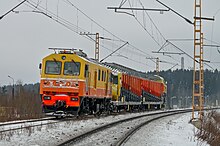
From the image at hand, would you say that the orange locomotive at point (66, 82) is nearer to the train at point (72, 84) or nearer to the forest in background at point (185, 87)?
the train at point (72, 84)

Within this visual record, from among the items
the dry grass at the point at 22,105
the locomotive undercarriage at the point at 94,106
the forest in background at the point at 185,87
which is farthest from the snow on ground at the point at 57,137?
the forest in background at the point at 185,87

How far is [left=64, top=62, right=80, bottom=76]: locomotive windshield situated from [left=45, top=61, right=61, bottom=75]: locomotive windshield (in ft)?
1.28

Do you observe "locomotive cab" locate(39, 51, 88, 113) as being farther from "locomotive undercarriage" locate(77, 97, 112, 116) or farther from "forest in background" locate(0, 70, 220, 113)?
"forest in background" locate(0, 70, 220, 113)

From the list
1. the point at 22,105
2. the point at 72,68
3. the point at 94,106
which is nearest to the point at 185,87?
the point at 22,105

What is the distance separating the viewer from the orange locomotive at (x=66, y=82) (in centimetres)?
2586

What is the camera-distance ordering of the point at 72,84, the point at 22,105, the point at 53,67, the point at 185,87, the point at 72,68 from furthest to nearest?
the point at 185,87, the point at 22,105, the point at 53,67, the point at 72,68, the point at 72,84

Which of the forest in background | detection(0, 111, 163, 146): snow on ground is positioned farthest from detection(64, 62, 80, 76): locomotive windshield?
the forest in background

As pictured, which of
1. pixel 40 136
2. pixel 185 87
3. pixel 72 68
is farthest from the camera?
pixel 185 87

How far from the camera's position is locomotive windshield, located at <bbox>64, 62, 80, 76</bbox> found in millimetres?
26469

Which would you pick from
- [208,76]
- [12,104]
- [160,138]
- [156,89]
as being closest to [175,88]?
[208,76]

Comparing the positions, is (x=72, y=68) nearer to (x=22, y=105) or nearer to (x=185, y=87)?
(x=22, y=105)

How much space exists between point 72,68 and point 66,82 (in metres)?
0.94

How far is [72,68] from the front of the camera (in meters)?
26.6

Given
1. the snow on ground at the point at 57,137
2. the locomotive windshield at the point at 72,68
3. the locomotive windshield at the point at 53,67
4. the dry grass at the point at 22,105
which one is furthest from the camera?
Result: the dry grass at the point at 22,105
